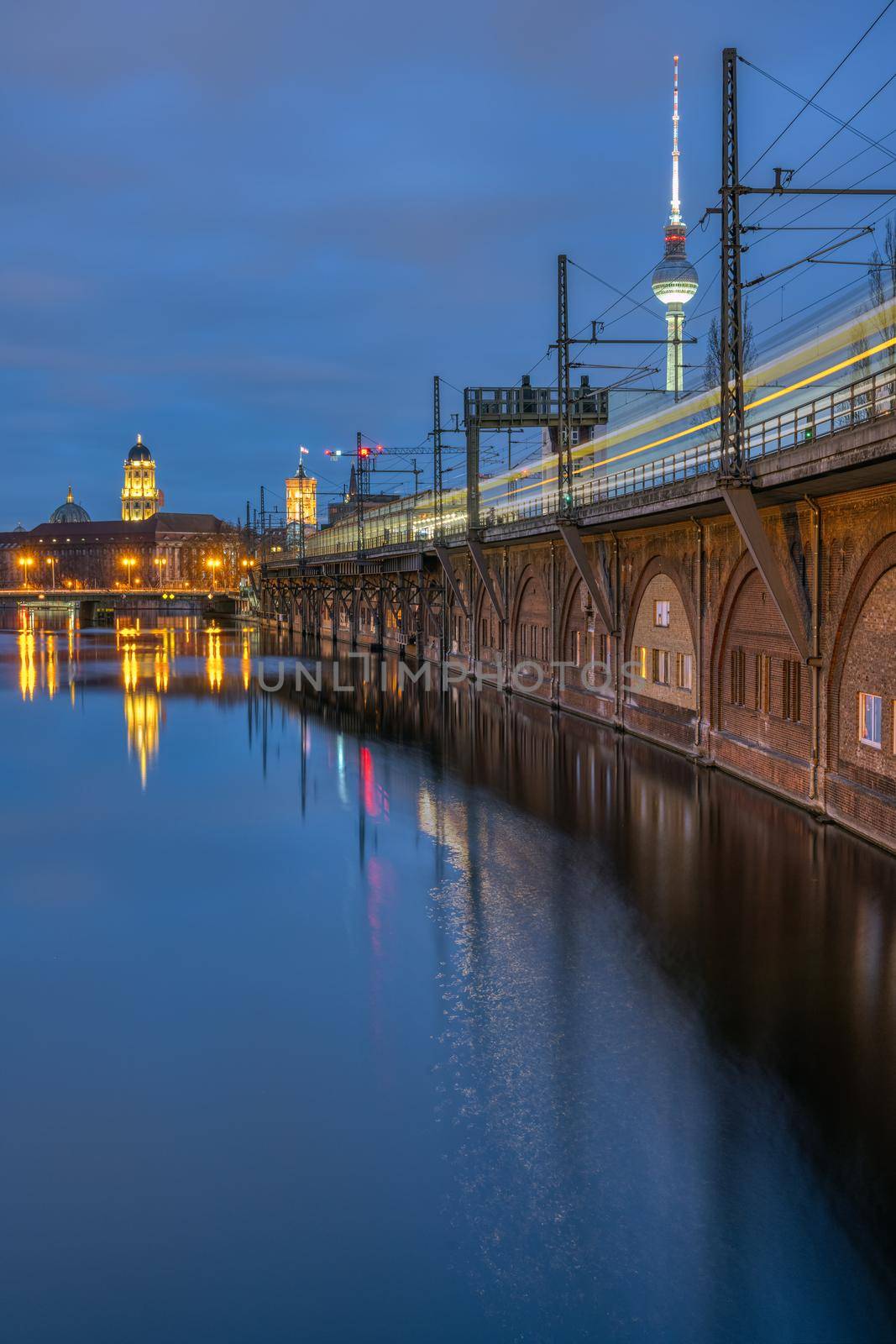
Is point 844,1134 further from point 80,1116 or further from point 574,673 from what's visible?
point 574,673

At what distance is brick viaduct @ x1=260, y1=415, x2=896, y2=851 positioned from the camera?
65.0 ft

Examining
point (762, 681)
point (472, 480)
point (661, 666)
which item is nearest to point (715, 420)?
point (762, 681)

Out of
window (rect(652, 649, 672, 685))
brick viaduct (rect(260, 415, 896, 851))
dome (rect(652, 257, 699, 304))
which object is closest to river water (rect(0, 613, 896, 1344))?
brick viaduct (rect(260, 415, 896, 851))

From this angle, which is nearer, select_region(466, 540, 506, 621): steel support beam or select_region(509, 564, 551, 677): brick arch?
select_region(509, 564, 551, 677): brick arch

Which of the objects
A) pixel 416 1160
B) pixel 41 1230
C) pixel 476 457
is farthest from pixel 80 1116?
pixel 476 457

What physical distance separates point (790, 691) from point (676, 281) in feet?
302

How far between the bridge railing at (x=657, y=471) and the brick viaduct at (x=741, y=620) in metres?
0.85

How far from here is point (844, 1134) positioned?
10.5 meters

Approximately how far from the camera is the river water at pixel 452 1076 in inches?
338

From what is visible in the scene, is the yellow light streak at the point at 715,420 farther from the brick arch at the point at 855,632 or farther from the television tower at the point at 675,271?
the television tower at the point at 675,271

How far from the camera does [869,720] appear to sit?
2045 centimetres

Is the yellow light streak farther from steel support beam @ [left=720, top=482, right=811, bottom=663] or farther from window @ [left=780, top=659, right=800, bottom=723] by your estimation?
window @ [left=780, top=659, right=800, bottom=723]

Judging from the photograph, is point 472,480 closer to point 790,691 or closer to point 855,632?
point 790,691

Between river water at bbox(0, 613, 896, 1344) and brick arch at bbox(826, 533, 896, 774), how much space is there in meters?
1.84
